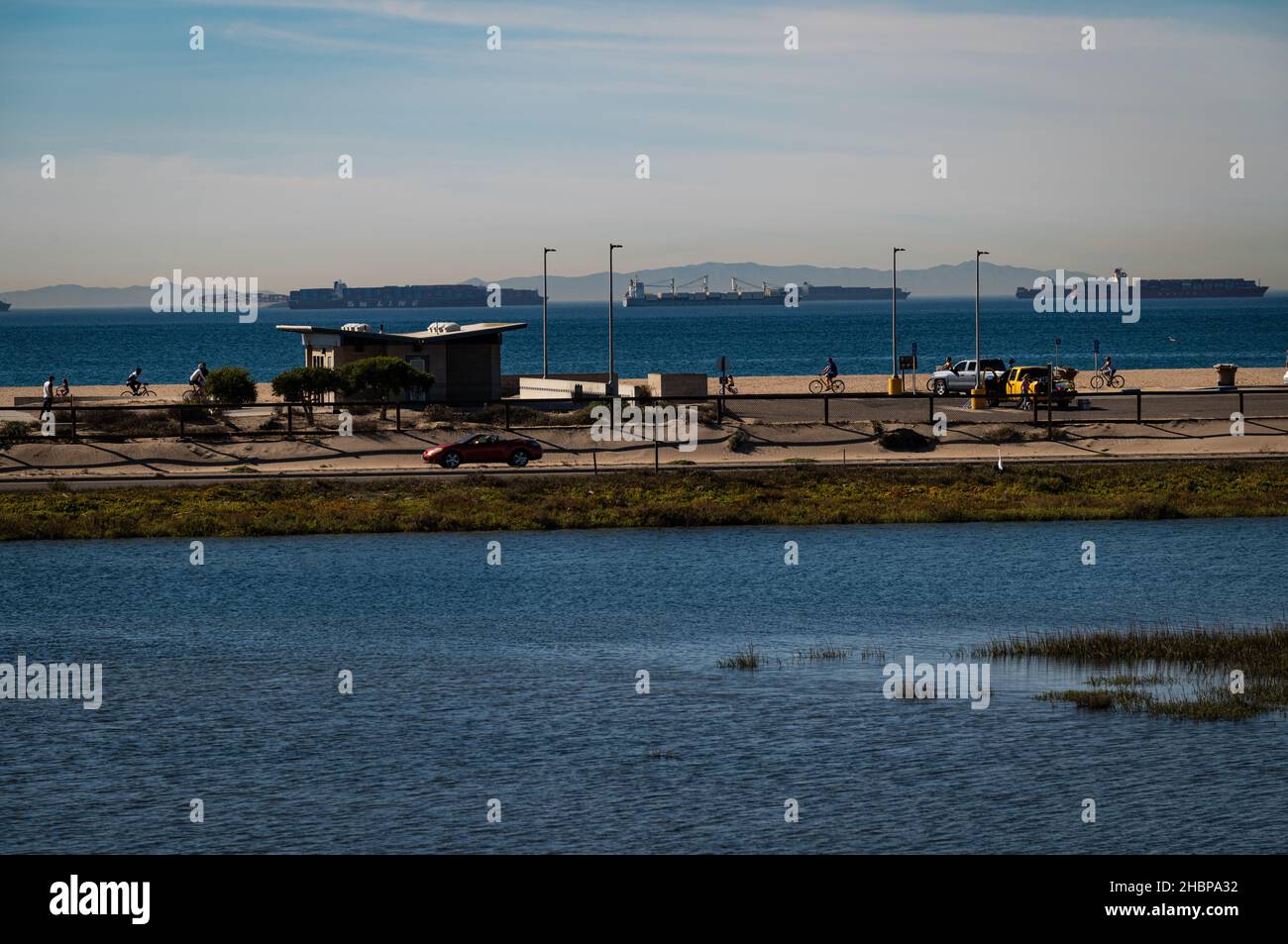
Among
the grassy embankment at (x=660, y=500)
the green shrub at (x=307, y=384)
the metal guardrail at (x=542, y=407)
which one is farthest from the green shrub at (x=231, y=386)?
the grassy embankment at (x=660, y=500)

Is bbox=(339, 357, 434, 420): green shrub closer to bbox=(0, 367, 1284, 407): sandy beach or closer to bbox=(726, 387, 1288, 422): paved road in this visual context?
bbox=(726, 387, 1288, 422): paved road

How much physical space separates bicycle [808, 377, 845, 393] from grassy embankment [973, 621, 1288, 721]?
5444 cm

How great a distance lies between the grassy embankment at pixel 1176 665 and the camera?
27812 millimetres

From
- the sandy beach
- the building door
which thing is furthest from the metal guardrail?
the sandy beach

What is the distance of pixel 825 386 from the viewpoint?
90062 mm

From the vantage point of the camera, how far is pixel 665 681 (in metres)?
30.5

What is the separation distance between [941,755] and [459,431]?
43.4 metres

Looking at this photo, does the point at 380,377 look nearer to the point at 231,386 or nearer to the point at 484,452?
the point at 231,386

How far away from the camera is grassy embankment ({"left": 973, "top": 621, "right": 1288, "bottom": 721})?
91.2 feet

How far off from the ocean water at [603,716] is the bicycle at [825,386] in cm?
4263

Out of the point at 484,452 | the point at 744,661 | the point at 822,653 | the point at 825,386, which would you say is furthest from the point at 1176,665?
the point at 825,386

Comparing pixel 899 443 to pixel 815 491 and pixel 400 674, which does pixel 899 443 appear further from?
pixel 400 674

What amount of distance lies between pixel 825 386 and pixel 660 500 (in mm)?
37638
